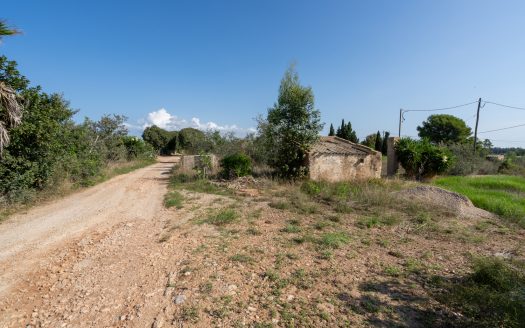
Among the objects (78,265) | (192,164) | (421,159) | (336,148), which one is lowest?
(78,265)

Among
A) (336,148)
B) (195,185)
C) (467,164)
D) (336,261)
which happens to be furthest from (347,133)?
(336,261)

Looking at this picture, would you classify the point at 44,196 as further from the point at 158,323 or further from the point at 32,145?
the point at 158,323

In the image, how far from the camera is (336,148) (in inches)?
506

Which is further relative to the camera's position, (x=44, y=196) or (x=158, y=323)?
(x=44, y=196)

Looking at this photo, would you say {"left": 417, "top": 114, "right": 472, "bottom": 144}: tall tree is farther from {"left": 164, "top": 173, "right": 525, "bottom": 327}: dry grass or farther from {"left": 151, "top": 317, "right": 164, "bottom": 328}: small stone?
{"left": 151, "top": 317, "right": 164, "bottom": 328}: small stone

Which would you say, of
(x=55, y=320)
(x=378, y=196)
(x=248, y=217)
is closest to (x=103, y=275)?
(x=55, y=320)

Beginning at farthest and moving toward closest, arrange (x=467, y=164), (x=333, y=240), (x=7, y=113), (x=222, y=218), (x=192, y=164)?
(x=467, y=164)
(x=192, y=164)
(x=7, y=113)
(x=222, y=218)
(x=333, y=240)

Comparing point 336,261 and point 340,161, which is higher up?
point 340,161

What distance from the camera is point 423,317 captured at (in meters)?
2.94

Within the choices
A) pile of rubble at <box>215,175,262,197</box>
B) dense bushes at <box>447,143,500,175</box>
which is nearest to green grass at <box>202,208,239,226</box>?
pile of rubble at <box>215,175,262,197</box>

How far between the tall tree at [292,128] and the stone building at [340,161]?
0.50 m

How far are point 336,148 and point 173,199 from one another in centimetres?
791

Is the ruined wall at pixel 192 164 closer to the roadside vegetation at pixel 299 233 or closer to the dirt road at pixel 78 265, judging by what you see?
the roadside vegetation at pixel 299 233

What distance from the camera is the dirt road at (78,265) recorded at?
3.12m
